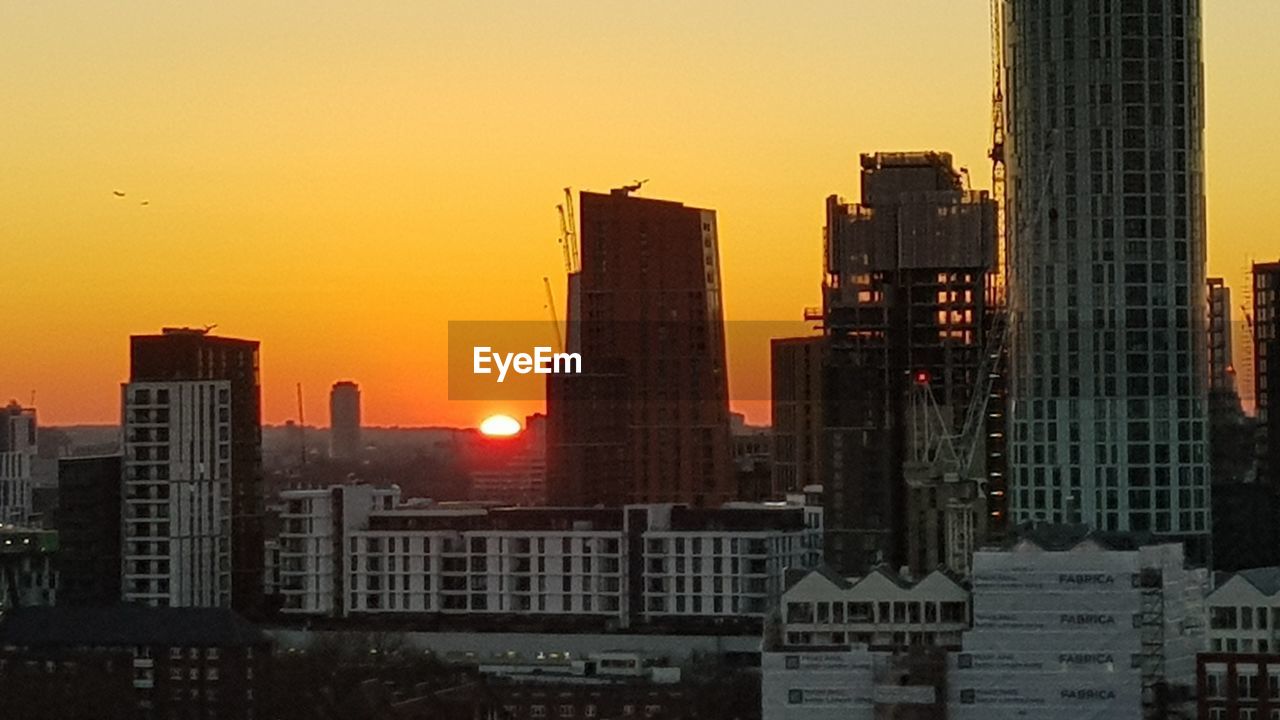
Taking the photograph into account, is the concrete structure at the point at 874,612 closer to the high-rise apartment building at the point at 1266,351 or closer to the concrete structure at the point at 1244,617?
the concrete structure at the point at 1244,617

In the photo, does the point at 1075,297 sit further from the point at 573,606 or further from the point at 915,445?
the point at 573,606

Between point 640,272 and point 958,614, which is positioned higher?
point 640,272

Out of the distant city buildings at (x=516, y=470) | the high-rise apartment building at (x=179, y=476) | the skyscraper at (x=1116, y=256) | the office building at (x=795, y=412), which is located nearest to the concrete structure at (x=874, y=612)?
the skyscraper at (x=1116, y=256)

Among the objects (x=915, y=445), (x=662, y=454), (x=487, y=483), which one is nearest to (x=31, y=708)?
(x=915, y=445)

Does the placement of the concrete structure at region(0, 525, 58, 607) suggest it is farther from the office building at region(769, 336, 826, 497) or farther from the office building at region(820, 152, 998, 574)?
the office building at region(769, 336, 826, 497)

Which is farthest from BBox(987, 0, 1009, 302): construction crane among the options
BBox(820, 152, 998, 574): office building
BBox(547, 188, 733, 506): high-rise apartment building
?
BBox(547, 188, 733, 506): high-rise apartment building

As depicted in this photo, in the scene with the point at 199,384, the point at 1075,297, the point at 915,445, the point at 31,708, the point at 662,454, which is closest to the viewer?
the point at 31,708

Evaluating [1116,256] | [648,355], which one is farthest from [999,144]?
[648,355]
